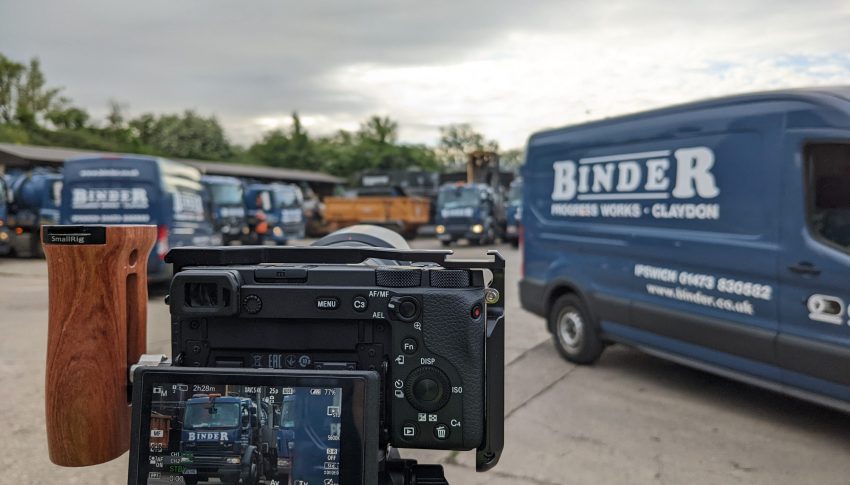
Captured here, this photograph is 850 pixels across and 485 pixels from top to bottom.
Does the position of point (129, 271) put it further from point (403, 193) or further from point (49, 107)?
point (49, 107)

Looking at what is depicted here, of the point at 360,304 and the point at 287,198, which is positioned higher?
the point at 287,198

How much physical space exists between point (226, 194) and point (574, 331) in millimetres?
14330

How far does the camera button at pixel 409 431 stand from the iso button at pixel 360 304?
1.06 feet

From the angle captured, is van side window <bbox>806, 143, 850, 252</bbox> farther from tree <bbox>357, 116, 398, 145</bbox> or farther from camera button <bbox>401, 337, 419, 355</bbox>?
tree <bbox>357, 116, 398, 145</bbox>

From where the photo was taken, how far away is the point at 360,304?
5.85 feet

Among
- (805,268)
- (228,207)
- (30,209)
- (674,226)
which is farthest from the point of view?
(228,207)

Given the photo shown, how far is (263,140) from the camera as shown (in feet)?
223

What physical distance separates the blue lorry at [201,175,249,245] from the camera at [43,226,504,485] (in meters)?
16.5

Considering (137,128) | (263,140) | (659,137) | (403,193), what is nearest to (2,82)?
(137,128)

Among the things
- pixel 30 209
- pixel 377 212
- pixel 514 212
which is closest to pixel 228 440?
pixel 30 209

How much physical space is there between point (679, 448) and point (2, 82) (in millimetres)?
58791

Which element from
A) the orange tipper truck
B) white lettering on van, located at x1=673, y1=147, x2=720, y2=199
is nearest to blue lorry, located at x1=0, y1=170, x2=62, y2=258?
the orange tipper truck

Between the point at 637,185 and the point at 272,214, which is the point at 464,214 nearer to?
the point at 272,214

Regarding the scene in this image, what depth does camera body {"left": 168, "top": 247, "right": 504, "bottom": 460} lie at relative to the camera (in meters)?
1.78
